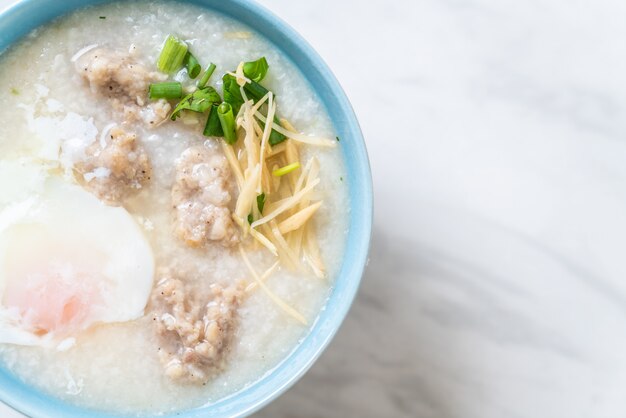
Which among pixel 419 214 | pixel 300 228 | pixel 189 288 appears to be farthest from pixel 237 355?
pixel 419 214

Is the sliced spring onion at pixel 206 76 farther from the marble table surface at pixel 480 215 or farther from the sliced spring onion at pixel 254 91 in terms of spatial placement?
the marble table surface at pixel 480 215

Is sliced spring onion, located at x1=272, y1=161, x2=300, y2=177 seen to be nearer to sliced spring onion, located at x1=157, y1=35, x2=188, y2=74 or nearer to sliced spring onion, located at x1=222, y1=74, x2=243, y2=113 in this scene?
sliced spring onion, located at x1=222, y1=74, x2=243, y2=113

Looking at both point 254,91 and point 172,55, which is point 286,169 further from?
point 172,55

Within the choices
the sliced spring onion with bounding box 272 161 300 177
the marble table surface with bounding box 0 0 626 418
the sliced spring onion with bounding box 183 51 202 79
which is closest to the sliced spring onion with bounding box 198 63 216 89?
the sliced spring onion with bounding box 183 51 202 79

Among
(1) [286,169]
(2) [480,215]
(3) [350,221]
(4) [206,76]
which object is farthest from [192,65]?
(2) [480,215]

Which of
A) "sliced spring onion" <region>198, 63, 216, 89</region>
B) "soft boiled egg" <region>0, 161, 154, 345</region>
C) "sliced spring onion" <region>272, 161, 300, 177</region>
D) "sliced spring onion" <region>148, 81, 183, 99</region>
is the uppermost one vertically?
"sliced spring onion" <region>198, 63, 216, 89</region>

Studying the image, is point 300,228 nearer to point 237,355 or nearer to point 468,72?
point 237,355

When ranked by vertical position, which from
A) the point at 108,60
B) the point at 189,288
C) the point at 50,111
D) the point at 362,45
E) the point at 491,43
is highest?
the point at 491,43
